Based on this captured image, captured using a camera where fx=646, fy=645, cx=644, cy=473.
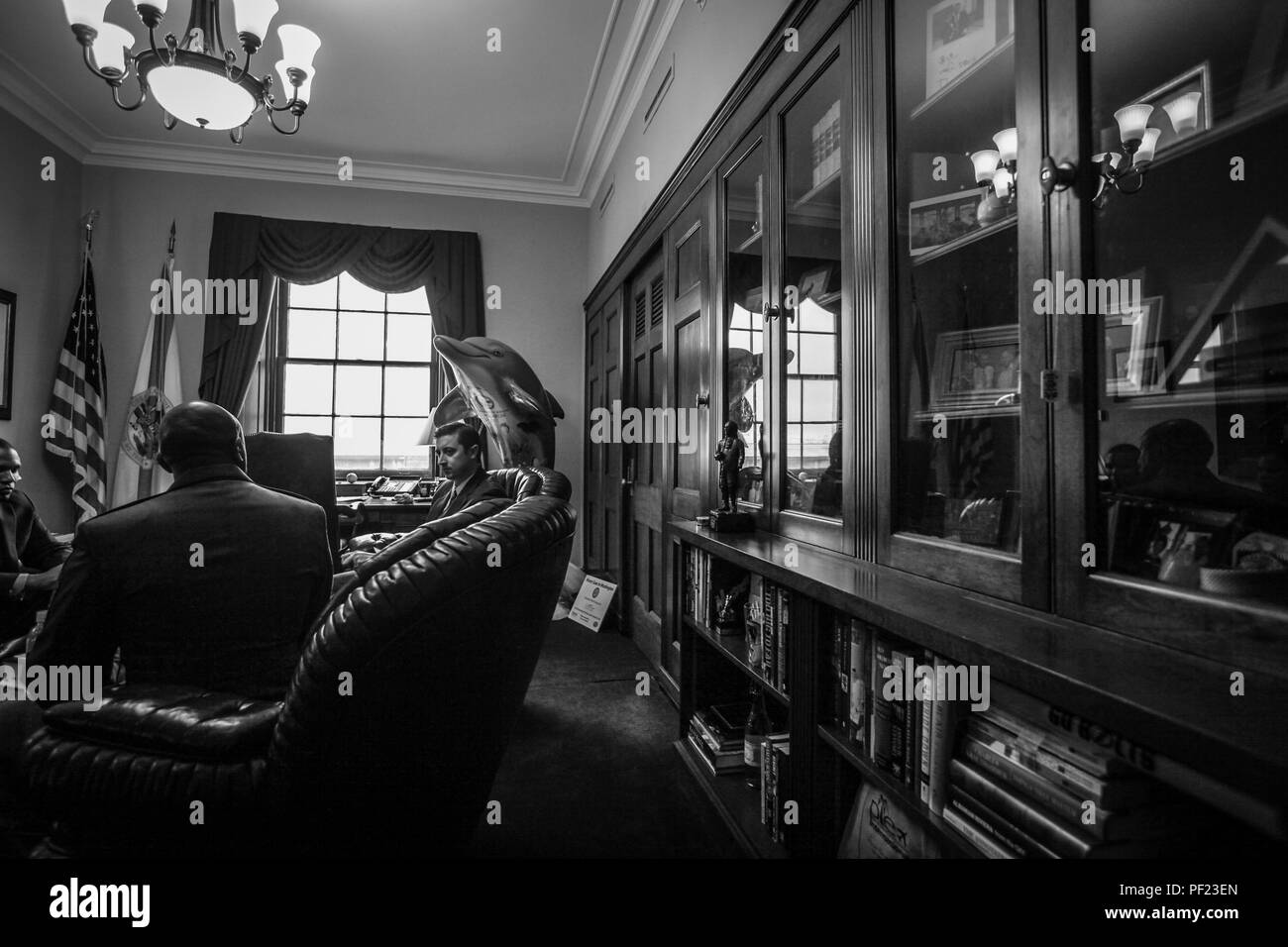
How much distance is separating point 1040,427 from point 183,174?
6224 mm

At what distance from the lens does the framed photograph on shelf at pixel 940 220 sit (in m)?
1.24

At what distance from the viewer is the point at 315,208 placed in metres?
5.25

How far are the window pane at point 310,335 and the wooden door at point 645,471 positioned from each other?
2.78 meters

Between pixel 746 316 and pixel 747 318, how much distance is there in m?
0.01

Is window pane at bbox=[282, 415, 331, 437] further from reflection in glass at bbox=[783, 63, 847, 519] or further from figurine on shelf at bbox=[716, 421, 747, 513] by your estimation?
reflection in glass at bbox=[783, 63, 847, 519]

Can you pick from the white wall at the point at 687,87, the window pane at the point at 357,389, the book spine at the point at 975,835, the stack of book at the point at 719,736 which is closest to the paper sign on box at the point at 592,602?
the stack of book at the point at 719,736

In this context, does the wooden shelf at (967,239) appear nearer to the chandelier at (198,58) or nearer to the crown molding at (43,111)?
the chandelier at (198,58)

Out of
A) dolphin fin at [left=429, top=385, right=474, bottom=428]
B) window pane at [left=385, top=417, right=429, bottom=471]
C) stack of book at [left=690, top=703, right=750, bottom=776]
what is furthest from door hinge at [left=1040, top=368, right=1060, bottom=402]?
window pane at [left=385, top=417, right=429, bottom=471]

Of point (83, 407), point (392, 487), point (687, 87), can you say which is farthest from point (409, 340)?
point (687, 87)

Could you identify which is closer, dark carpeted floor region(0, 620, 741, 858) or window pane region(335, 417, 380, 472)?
dark carpeted floor region(0, 620, 741, 858)

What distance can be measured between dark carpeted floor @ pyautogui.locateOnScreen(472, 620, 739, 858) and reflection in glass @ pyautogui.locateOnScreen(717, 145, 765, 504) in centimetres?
104

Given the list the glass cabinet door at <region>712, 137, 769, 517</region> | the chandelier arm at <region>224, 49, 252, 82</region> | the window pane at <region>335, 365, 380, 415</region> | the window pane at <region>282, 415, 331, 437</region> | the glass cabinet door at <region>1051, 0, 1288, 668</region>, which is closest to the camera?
the glass cabinet door at <region>1051, 0, 1288, 668</region>

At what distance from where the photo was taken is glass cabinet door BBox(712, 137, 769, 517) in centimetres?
215
